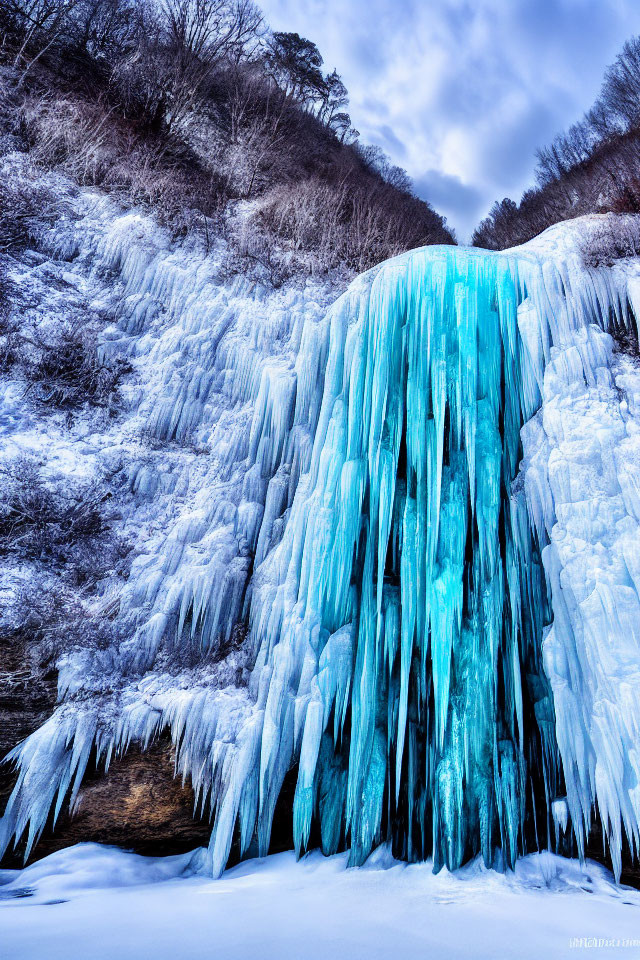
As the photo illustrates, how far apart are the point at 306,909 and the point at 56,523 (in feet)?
13.8

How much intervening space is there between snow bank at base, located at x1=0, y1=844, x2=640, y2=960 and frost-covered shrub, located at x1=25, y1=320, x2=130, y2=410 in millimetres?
4795

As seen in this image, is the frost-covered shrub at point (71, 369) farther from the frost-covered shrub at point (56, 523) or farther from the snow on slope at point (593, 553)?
the snow on slope at point (593, 553)

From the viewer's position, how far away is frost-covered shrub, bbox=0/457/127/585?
16.9 feet

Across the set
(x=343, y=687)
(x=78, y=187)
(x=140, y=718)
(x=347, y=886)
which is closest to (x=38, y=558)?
(x=140, y=718)

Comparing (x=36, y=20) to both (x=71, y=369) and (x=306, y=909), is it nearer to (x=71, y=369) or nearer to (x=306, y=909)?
(x=71, y=369)

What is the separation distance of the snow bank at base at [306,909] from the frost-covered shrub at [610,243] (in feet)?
19.7

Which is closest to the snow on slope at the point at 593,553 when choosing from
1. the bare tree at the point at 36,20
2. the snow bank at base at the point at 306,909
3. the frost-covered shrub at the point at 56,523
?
the snow bank at base at the point at 306,909

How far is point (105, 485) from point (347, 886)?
4.58 m

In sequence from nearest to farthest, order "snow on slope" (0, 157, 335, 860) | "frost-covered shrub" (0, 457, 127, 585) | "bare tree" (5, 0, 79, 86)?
"snow on slope" (0, 157, 335, 860) < "frost-covered shrub" (0, 457, 127, 585) < "bare tree" (5, 0, 79, 86)

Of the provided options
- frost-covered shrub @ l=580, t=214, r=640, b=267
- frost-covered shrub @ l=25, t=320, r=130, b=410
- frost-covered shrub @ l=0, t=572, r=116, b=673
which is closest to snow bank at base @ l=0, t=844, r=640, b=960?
frost-covered shrub @ l=0, t=572, r=116, b=673

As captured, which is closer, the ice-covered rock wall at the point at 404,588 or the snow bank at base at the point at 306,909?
the snow bank at base at the point at 306,909

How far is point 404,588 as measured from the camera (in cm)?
482

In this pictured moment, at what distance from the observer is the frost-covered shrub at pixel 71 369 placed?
620 cm

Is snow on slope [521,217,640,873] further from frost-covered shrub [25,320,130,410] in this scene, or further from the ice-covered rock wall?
frost-covered shrub [25,320,130,410]
